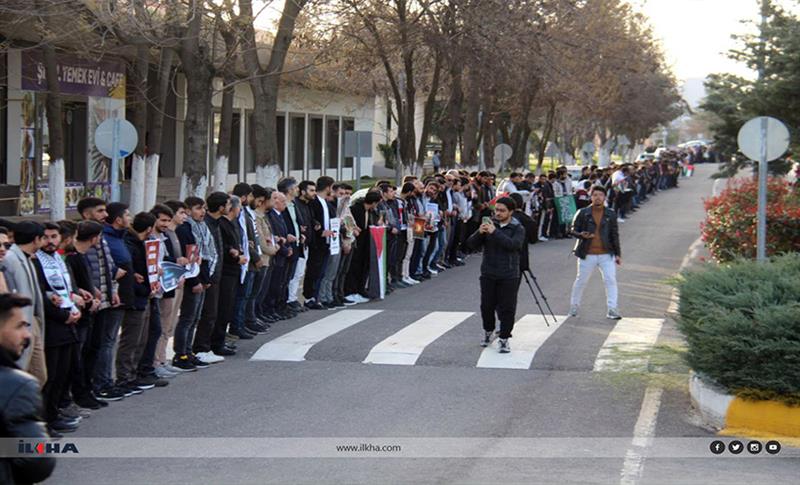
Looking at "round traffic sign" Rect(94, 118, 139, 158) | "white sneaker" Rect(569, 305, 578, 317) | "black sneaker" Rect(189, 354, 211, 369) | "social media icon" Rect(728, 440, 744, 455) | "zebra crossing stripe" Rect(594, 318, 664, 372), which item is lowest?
"black sneaker" Rect(189, 354, 211, 369)

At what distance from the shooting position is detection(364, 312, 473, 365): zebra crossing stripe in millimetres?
12414

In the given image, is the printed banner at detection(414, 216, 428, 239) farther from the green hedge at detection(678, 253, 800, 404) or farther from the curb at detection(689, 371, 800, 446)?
the curb at detection(689, 371, 800, 446)

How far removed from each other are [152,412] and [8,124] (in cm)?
2082

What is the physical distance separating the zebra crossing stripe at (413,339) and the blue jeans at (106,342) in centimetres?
301

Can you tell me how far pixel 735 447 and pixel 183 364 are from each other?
5.77 m

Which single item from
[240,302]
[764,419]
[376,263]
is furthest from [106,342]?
[376,263]

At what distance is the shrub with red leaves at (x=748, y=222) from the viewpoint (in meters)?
18.8

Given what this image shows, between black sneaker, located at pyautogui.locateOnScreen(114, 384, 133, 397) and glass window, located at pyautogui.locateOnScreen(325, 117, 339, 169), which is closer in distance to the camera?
black sneaker, located at pyautogui.locateOnScreen(114, 384, 133, 397)

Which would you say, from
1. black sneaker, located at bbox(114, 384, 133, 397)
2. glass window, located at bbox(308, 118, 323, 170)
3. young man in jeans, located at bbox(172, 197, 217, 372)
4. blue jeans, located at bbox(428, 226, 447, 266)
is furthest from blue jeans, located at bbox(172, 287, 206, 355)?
glass window, located at bbox(308, 118, 323, 170)

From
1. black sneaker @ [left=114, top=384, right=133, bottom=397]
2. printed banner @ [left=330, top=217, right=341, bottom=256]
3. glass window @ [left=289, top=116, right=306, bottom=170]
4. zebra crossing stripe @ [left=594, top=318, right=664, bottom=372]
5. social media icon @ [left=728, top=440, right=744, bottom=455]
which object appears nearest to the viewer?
social media icon @ [left=728, top=440, right=744, bottom=455]

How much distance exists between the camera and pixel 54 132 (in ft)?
72.7

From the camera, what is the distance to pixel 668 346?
13219 mm

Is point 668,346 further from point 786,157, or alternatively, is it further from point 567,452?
point 786,157

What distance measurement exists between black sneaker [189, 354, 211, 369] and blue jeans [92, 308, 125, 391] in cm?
162
